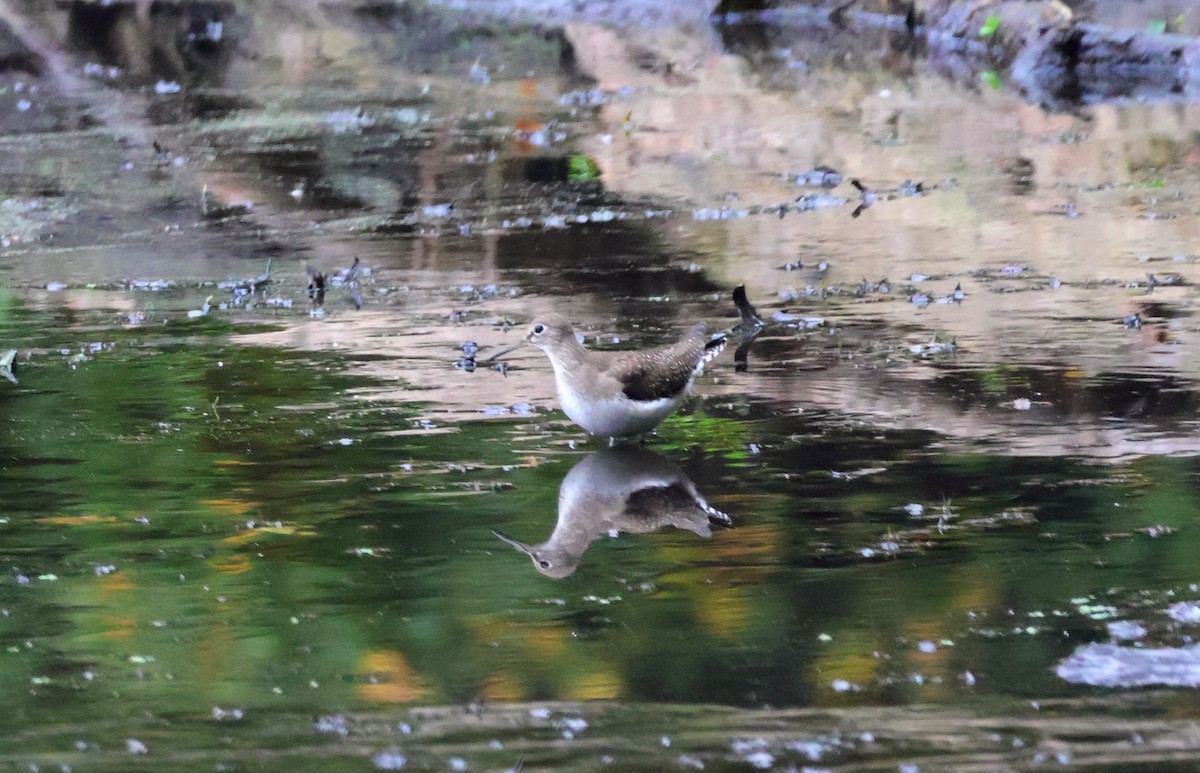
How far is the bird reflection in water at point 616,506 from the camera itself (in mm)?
6930

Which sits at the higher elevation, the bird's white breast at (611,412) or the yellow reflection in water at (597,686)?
the bird's white breast at (611,412)

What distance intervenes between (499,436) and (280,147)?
36.0 ft

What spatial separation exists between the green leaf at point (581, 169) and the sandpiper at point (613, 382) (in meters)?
8.45

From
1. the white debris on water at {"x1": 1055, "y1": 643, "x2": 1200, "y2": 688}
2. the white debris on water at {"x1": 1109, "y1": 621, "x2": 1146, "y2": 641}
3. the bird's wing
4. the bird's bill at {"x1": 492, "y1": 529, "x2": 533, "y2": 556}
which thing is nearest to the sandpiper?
the bird's wing

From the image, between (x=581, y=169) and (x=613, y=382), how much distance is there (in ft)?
30.4

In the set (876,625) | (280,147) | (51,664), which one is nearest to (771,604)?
(876,625)

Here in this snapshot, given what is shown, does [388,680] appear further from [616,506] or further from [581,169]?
[581,169]

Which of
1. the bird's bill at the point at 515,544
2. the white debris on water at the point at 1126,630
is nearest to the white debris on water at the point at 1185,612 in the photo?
the white debris on water at the point at 1126,630

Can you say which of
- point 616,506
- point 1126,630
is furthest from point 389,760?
point 616,506

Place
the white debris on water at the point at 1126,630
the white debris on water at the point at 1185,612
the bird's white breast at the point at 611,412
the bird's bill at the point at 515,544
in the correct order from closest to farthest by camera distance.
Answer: the white debris on water at the point at 1126,630 → the white debris on water at the point at 1185,612 → the bird's bill at the point at 515,544 → the bird's white breast at the point at 611,412

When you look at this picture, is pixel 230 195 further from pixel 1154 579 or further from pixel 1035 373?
pixel 1154 579

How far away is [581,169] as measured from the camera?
1722cm

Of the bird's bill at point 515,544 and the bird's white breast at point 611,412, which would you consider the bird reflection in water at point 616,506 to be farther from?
the bird's white breast at point 611,412

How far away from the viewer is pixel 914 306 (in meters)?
11.3
